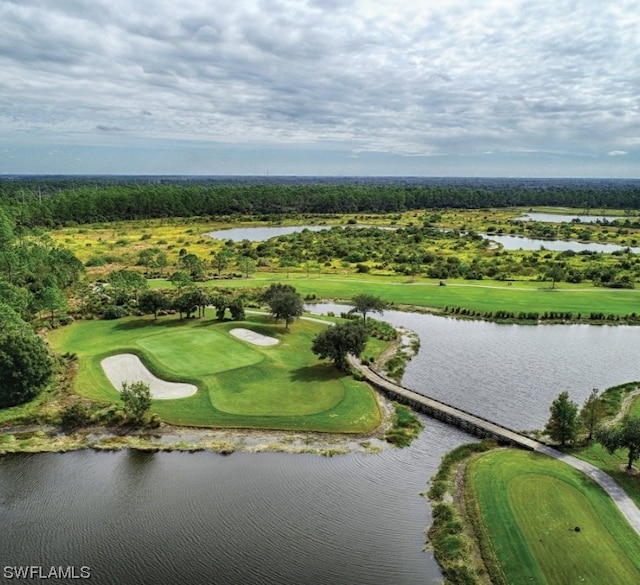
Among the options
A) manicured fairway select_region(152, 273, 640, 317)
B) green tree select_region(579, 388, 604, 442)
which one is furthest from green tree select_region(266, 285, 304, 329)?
green tree select_region(579, 388, 604, 442)

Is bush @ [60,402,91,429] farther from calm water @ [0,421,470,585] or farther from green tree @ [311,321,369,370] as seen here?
green tree @ [311,321,369,370]

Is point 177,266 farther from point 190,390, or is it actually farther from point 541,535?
point 541,535

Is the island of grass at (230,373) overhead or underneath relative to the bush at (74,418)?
overhead

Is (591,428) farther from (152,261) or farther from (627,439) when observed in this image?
(152,261)

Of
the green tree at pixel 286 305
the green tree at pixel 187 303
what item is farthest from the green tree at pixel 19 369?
the green tree at pixel 286 305

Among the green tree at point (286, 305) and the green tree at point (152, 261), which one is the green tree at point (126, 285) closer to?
the green tree at point (286, 305)

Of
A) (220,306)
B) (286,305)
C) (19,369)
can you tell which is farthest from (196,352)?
(19,369)
